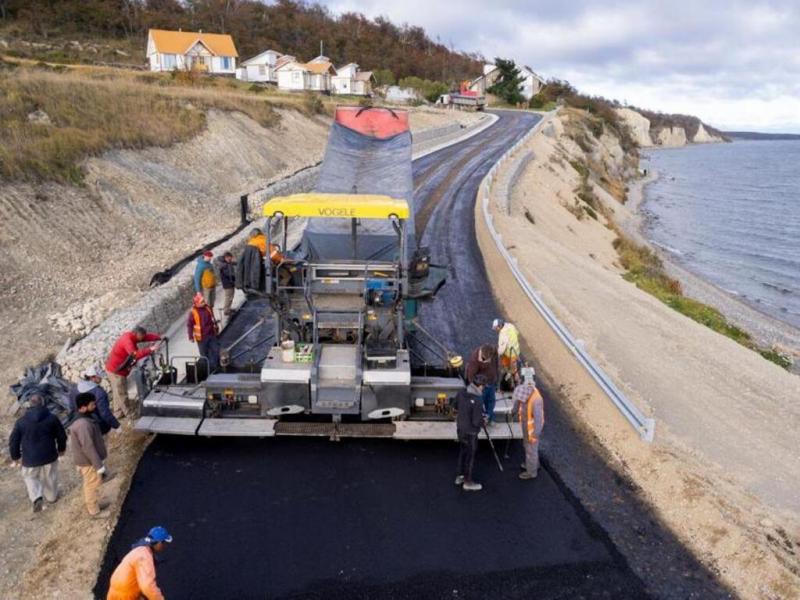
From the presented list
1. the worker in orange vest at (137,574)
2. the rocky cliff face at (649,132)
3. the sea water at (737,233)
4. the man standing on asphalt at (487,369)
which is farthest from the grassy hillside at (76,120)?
the rocky cliff face at (649,132)

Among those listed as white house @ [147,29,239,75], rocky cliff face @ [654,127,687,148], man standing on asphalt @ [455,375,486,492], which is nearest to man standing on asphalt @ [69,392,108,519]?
man standing on asphalt @ [455,375,486,492]

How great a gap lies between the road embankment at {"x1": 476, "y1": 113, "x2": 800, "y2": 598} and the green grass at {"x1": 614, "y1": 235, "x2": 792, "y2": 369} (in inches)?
71.8

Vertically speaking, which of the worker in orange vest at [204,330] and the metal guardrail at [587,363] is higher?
the worker in orange vest at [204,330]

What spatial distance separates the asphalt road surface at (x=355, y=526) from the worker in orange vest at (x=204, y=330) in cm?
154

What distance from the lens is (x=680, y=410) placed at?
1062 cm

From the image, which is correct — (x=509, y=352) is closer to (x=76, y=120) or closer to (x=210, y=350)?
(x=210, y=350)

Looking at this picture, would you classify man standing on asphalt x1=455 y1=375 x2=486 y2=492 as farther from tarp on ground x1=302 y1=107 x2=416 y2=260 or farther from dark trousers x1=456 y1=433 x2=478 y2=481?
tarp on ground x1=302 y1=107 x2=416 y2=260

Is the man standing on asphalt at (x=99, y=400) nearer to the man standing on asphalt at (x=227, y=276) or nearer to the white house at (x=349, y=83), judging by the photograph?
the man standing on asphalt at (x=227, y=276)

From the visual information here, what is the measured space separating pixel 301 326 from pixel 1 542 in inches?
175

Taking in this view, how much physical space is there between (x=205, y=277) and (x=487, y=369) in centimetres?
670

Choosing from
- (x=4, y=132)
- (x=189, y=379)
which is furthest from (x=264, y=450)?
(x=4, y=132)

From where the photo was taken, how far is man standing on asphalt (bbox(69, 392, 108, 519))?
6.89 metres

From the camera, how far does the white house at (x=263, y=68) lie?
6994 centimetres

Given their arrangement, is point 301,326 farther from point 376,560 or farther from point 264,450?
point 376,560
